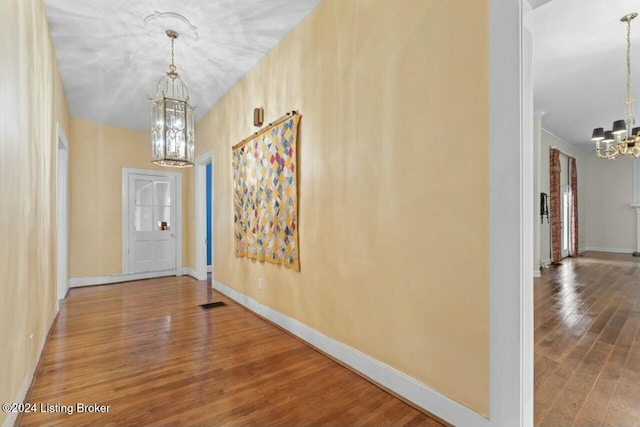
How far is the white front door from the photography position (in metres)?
5.70

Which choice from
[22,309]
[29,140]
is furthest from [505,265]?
[29,140]

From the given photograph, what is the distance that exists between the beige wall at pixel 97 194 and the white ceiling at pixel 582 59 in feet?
20.6

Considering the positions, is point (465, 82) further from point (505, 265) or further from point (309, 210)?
point (309, 210)

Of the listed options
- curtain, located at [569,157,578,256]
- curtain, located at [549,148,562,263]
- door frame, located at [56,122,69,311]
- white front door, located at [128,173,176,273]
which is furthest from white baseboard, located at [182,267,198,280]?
A: curtain, located at [569,157,578,256]

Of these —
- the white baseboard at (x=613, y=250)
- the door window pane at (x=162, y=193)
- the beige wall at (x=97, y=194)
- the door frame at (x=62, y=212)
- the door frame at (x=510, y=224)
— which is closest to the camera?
the door frame at (x=510, y=224)

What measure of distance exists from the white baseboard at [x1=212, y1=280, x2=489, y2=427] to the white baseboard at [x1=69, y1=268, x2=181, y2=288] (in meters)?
3.92

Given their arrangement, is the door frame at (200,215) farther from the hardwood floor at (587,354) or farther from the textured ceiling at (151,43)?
the hardwood floor at (587,354)

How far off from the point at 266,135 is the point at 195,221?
3071 mm

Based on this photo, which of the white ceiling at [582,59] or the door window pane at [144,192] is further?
the door window pane at [144,192]

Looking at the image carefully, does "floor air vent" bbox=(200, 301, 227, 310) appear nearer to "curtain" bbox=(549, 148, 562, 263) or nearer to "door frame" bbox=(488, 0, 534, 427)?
"door frame" bbox=(488, 0, 534, 427)

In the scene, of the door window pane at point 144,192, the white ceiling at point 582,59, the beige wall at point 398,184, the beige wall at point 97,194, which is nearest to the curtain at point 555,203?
the white ceiling at point 582,59

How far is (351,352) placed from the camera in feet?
7.40

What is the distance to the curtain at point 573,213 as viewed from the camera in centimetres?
804

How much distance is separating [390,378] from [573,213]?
8853mm
